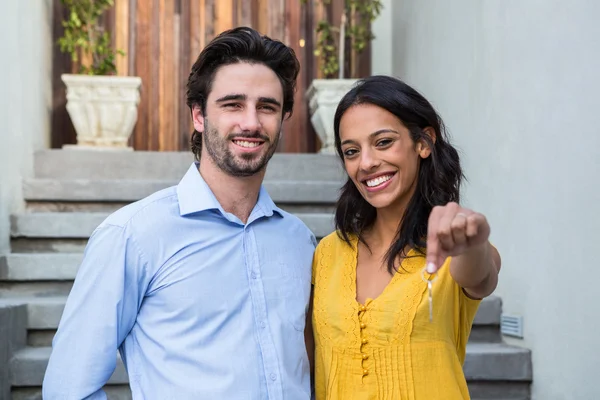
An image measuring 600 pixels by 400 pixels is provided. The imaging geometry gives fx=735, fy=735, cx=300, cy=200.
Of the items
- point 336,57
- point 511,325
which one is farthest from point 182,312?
point 336,57

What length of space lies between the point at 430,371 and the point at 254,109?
0.74 metres

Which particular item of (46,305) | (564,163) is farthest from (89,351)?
(564,163)

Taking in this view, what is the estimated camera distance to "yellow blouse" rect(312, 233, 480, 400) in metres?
1.65

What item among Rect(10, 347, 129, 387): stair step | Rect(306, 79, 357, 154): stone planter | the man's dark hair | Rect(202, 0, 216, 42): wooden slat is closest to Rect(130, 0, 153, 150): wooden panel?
Rect(202, 0, 216, 42): wooden slat

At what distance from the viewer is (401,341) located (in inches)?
65.6

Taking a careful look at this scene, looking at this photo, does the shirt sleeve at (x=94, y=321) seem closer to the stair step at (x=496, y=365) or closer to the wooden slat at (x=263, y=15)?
the stair step at (x=496, y=365)

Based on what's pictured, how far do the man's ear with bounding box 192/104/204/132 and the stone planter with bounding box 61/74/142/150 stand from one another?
9.34ft

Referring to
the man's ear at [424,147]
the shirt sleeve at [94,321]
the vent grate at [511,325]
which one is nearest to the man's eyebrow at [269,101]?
the man's ear at [424,147]

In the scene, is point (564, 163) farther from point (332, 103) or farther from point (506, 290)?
point (332, 103)

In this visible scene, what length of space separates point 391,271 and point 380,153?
0.95ft

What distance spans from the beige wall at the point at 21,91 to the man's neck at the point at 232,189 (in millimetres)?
2297

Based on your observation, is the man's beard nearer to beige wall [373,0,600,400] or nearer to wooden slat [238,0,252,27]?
beige wall [373,0,600,400]

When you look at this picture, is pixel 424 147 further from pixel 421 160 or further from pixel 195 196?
pixel 195 196

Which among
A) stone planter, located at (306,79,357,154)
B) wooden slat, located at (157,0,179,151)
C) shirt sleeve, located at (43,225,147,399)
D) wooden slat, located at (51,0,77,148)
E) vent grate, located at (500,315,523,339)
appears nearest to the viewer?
shirt sleeve, located at (43,225,147,399)
